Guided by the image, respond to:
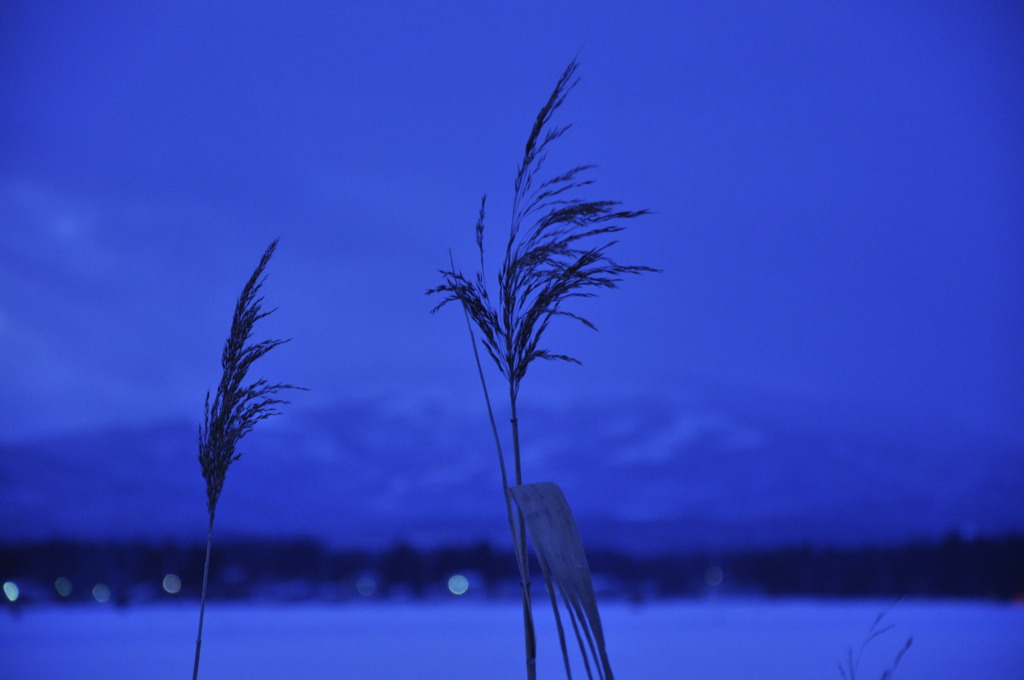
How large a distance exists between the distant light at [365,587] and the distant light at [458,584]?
0.54 metres

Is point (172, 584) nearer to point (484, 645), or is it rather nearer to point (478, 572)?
point (478, 572)

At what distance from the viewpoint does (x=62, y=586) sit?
16.0 ft

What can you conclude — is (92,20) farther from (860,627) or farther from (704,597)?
(860,627)

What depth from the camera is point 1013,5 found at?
5418 mm

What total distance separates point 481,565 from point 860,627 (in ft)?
8.00

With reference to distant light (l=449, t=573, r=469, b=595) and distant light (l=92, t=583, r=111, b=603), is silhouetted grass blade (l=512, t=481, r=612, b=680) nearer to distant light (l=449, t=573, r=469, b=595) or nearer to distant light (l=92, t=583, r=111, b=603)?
distant light (l=449, t=573, r=469, b=595)

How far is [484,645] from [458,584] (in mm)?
770

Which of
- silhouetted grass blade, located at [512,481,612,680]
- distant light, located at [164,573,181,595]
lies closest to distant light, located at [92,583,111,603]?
distant light, located at [164,573,181,595]

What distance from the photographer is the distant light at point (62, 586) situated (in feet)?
15.7

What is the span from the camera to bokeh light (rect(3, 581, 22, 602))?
470 cm

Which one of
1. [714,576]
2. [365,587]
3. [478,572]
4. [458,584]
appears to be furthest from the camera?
[458,584]

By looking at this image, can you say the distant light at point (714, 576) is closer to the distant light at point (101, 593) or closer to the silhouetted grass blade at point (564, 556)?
the distant light at point (101, 593)

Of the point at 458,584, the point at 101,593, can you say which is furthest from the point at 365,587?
the point at 101,593

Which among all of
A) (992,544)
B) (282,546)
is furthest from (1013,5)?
(282,546)
